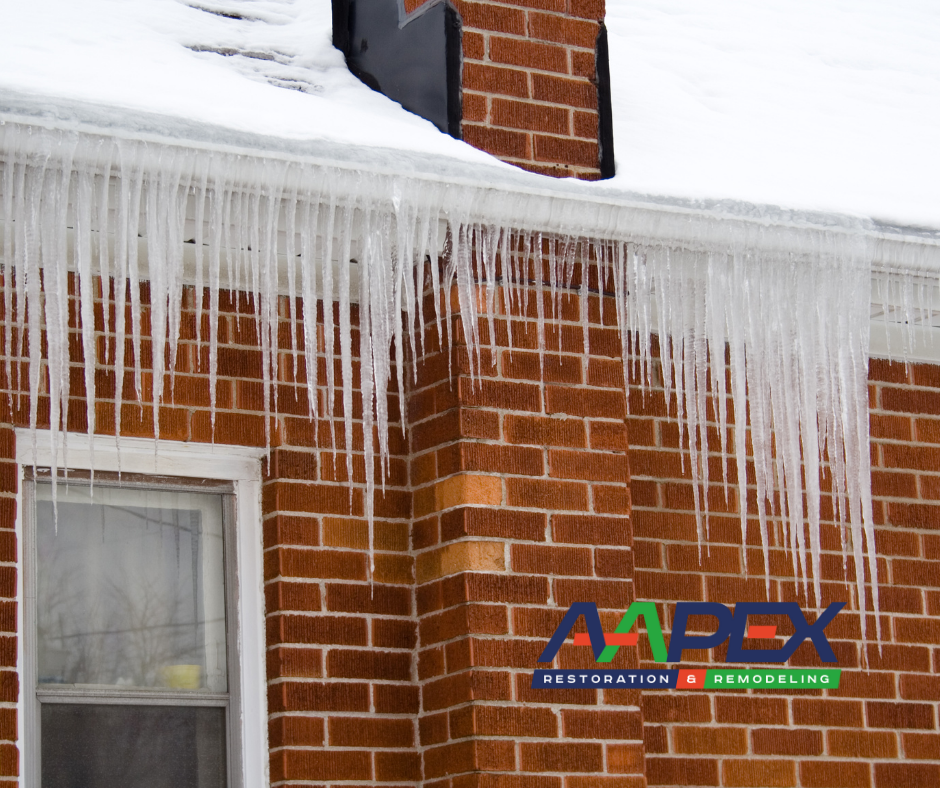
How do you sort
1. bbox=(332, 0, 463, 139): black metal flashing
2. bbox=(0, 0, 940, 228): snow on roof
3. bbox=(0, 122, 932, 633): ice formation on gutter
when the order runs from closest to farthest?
bbox=(0, 122, 932, 633): ice formation on gutter, bbox=(0, 0, 940, 228): snow on roof, bbox=(332, 0, 463, 139): black metal flashing

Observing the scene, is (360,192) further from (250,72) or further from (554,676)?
(554,676)

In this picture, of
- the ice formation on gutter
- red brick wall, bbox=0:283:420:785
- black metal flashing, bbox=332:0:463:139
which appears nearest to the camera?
the ice formation on gutter

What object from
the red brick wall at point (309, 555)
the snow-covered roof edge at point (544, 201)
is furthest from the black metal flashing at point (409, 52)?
the red brick wall at point (309, 555)

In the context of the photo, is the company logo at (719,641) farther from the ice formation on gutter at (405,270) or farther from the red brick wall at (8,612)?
the red brick wall at (8,612)

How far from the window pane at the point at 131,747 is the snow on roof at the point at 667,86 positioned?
1.79 m

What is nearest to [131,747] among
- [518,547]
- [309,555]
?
[309,555]

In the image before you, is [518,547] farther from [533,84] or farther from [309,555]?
[533,84]

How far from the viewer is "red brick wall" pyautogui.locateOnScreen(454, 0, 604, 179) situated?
4.99m

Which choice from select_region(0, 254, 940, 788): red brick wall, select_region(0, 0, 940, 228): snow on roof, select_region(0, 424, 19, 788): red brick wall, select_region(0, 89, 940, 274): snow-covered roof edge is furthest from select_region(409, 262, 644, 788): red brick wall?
select_region(0, 424, 19, 788): red brick wall

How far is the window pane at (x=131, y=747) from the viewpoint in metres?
4.46

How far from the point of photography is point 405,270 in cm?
493

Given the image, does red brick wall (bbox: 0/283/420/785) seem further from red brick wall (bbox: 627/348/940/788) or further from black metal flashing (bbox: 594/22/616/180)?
black metal flashing (bbox: 594/22/616/180)

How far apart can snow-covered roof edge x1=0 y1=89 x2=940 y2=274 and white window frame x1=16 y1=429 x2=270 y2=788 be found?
99 cm

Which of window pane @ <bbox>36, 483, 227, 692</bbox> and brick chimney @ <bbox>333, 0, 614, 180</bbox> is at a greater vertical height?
brick chimney @ <bbox>333, 0, 614, 180</bbox>
